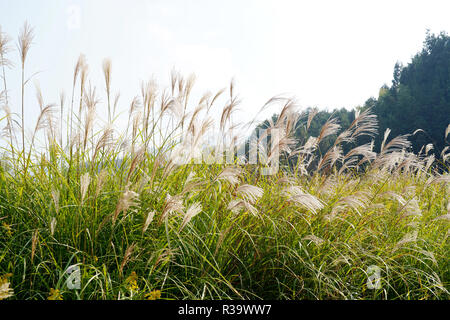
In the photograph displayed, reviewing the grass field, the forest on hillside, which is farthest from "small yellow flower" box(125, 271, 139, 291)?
the forest on hillside

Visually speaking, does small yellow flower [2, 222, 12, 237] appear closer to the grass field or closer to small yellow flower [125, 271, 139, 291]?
the grass field

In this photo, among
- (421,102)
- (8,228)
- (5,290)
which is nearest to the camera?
(5,290)

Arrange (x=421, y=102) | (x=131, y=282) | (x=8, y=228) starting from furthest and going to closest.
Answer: (x=421, y=102) → (x=8, y=228) → (x=131, y=282)

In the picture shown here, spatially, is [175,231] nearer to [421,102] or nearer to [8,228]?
[8,228]

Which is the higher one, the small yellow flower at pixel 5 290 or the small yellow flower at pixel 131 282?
the small yellow flower at pixel 5 290

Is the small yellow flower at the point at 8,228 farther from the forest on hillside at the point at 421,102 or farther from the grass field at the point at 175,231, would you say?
the forest on hillside at the point at 421,102

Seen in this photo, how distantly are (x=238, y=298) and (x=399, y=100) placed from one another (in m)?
24.2

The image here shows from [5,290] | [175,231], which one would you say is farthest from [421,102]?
[5,290]

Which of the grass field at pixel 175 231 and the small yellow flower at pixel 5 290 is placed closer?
the small yellow flower at pixel 5 290

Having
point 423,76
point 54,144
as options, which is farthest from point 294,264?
point 423,76

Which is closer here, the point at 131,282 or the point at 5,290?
the point at 5,290

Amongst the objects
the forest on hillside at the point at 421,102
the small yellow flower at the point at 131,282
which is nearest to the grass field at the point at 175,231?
the small yellow flower at the point at 131,282

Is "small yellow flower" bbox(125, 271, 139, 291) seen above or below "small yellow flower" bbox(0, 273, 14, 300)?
below
